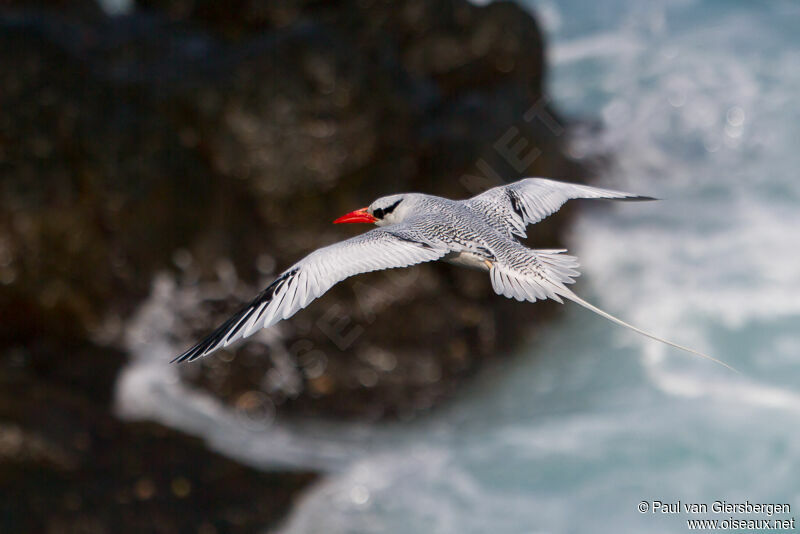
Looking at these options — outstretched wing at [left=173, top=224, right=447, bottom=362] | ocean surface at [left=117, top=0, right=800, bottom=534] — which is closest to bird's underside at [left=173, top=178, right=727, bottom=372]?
outstretched wing at [left=173, top=224, right=447, bottom=362]

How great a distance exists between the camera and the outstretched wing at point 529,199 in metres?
3.56

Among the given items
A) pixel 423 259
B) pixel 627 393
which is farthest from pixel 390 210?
pixel 627 393

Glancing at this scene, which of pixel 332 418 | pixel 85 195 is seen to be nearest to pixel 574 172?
pixel 332 418

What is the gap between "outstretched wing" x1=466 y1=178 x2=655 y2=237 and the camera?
356cm

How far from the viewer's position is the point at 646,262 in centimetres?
1000

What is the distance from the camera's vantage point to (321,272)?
9.91ft

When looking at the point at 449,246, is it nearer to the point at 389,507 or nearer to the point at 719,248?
the point at 389,507

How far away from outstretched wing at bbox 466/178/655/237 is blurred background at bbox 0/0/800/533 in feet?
12.6

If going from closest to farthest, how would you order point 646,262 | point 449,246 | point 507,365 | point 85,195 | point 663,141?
point 449,246 → point 85,195 → point 507,365 → point 646,262 → point 663,141

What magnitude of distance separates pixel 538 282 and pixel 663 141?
963 centimetres

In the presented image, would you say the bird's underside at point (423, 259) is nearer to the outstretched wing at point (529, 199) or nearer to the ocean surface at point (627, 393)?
the outstretched wing at point (529, 199)

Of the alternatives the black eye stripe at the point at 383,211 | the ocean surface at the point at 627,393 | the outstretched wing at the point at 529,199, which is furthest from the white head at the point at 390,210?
the ocean surface at the point at 627,393

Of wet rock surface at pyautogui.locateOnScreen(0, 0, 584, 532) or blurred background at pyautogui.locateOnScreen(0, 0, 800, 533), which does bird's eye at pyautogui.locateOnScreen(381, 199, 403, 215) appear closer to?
blurred background at pyautogui.locateOnScreen(0, 0, 800, 533)

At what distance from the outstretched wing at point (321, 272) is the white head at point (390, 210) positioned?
0.32 m
